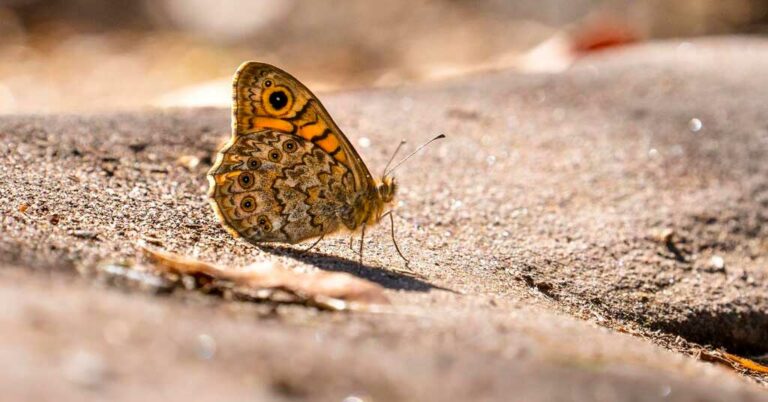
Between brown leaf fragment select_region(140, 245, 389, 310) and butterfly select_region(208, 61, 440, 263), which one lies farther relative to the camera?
butterfly select_region(208, 61, 440, 263)

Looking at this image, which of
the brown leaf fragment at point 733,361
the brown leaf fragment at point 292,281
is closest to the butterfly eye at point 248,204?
the brown leaf fragment at point 292,281

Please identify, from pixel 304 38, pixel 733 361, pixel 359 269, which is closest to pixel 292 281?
pixel 359 269

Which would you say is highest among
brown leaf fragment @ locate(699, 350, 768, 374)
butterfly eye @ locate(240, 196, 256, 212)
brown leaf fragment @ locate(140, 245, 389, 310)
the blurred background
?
the blurred background

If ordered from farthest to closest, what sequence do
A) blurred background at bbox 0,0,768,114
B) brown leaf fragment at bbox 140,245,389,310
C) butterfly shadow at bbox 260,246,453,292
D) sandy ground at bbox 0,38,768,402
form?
1. blurred background at bbox 0,0,768,114
2. butterfly shadow at bbox 260,246,453,292
3. brown leaf fragment at bbox 140,245,389,310
4. sandy ground at bbox 0,38,768,402

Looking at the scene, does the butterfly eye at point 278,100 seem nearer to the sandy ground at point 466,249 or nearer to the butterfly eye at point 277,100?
the butterfly eye at point 277,100

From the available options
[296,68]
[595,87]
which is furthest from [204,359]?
[296,68]

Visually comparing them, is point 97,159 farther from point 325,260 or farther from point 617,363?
point 617,363

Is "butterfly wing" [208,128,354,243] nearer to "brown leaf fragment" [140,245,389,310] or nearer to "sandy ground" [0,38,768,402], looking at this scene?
"sandy ground" [0,38,768,402]

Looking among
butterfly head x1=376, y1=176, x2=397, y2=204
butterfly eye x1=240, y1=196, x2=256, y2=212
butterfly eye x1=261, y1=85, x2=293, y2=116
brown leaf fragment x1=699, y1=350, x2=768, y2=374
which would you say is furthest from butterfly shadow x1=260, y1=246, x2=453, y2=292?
brown leaf fragment x1=699, y1=350, x2=768, y2=374
